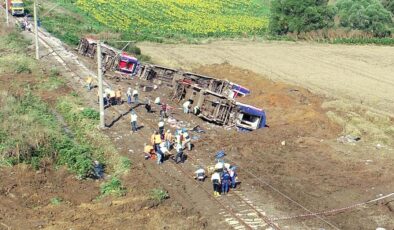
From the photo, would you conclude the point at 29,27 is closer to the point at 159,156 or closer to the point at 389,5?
the point at 159,156

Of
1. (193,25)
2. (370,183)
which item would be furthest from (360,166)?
(193,25)

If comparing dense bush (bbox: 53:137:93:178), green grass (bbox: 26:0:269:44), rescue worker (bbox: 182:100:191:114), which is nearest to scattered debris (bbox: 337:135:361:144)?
rescue worker (bbox: 182:100:191:114)

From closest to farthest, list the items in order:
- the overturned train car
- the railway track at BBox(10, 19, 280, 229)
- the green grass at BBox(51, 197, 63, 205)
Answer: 1. the railway track at BBox(10, 19, 280, 229)
2. the green grass at BBox(51, 197, 63, 205)
3. the overturned train car

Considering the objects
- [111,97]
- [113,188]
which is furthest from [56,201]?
[111,97]

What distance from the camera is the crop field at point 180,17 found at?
77.0m

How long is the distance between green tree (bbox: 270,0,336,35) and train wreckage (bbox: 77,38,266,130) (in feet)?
105

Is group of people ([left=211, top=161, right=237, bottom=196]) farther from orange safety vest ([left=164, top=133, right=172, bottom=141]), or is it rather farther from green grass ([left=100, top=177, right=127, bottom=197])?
orange safety vest ([left=164, top=133, right=172, bottom=141])

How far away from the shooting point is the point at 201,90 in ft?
116

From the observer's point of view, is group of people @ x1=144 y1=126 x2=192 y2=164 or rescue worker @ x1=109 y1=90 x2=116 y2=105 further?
rescue worker @ x1=109 y1=90 x2=116 y2=105

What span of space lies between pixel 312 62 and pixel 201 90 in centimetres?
2454

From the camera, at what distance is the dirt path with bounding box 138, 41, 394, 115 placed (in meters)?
44.7

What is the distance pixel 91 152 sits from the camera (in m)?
27.9

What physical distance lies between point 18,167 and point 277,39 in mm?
51703

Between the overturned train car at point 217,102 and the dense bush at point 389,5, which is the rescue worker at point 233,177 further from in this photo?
the dense bush at point 389,5
